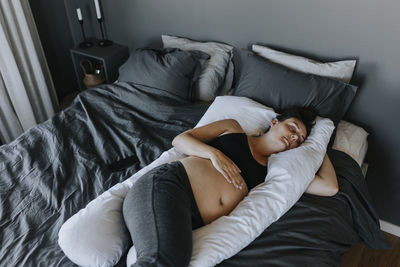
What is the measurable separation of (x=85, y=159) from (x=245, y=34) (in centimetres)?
121

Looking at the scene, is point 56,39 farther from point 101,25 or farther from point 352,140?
point 352,140

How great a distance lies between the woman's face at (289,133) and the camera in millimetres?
1392

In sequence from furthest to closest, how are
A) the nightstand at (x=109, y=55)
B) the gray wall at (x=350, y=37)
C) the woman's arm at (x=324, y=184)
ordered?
1. the nightstand at (x=109, y=55)
2. the gray wall at (x=350, y=37)
3. the woman's arm at (x=324, y=184)

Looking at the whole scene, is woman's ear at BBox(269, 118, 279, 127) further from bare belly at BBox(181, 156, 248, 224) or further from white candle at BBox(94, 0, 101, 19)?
white candle at BBox(94, 0, 101, 19)

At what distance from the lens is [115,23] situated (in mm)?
2541

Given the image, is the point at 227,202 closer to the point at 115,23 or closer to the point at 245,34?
the point at 245,34

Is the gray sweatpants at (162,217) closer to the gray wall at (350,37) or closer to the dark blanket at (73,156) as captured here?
the dark blanket at (73,156)

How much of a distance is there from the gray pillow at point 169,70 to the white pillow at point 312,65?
16.4 inches

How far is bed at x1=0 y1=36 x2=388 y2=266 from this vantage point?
1123 millimetres

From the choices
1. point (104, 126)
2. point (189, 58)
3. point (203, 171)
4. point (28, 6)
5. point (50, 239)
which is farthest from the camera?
point (28, 6)

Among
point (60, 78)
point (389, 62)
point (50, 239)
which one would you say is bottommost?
point (60, 78)

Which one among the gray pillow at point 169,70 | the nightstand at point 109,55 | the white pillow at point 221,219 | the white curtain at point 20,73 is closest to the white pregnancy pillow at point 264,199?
the white pillow at point 221,219

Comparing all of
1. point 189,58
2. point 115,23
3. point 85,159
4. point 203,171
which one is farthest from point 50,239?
point 115,23

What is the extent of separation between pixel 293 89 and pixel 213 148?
1.92ft
